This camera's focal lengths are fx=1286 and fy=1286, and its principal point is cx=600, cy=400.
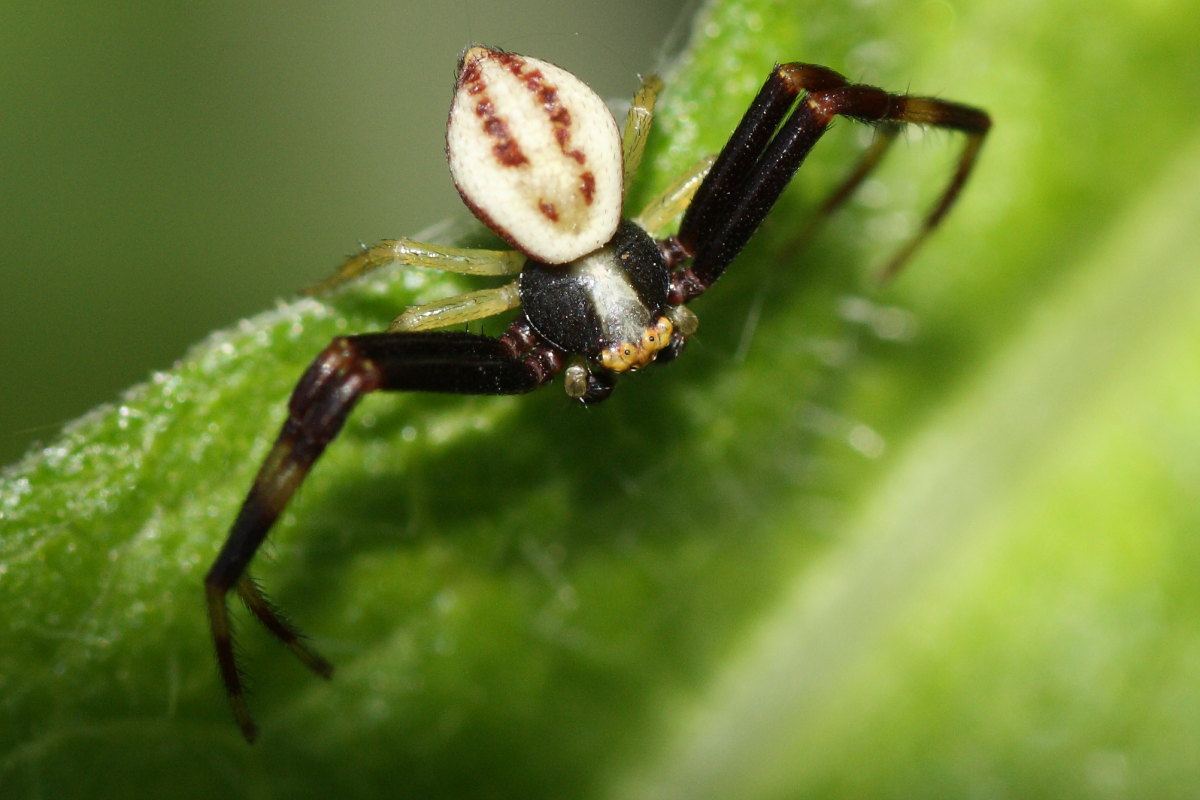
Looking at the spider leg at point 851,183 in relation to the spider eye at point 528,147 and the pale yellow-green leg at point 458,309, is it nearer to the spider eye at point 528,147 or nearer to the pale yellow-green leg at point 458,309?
the spider eye at point 528,147

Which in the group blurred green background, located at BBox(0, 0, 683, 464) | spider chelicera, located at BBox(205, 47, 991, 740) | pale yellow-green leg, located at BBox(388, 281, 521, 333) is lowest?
Result: blurred green background, located at BBox(0, 0, 683, 464)

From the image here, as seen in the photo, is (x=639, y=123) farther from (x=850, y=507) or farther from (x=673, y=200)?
(x=850, y=507)

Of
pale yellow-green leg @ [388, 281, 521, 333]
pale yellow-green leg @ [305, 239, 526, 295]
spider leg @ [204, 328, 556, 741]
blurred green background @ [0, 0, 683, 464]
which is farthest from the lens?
blurred green background @ [0, 0, 683, 464]

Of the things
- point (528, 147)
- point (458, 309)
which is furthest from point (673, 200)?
point (458, 309)

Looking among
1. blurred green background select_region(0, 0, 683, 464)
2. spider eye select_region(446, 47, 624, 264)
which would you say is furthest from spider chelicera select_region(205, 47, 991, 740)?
blurred green background select_region(0, 0, 683, 464)

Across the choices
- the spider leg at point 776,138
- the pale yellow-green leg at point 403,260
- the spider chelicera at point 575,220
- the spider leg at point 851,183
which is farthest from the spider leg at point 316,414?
the spider leg at point 851,183

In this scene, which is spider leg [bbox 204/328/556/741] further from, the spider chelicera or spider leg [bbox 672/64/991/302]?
spider leg [bbox 672/64/991/302]
